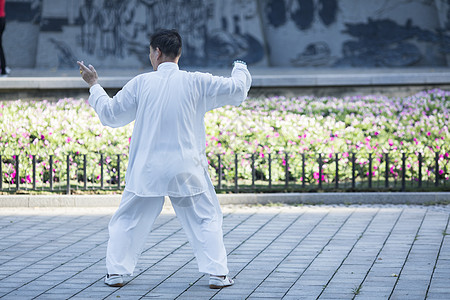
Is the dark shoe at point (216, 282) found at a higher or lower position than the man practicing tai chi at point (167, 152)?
lower

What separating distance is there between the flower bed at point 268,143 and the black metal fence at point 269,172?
0.5 inches

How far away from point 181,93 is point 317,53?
569 inches

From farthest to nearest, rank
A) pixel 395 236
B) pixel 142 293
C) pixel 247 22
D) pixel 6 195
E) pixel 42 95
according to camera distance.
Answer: pixel 247 22 → pixel 42 95 → pixel 6 195 → pixel 395 236 → pixel 142 293

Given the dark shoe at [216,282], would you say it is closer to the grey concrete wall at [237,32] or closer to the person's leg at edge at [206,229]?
the person's leg at edge at [206,229]

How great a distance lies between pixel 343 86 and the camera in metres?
12.9

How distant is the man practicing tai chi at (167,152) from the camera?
5.12 metres

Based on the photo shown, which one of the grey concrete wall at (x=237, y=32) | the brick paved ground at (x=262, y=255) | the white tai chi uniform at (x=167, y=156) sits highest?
the grey concrete wall at (x=237, y=32)

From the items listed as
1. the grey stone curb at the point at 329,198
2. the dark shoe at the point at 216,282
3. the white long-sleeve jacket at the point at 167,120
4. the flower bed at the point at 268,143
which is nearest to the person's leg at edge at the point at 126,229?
the white long-sleeve jacket at the point at 167,120

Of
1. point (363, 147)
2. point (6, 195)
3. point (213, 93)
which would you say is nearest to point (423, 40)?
point (363, 147)

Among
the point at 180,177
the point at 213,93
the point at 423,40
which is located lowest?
the point at 180,177

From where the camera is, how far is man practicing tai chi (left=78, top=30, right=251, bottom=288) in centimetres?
512

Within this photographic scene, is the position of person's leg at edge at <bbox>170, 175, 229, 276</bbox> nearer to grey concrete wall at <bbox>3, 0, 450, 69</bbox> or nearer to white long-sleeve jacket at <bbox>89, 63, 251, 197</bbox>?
white long-sleeve jacket at <bbox>89, 63, 251, 197</bbox>

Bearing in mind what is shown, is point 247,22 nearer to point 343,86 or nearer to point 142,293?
point 343,86

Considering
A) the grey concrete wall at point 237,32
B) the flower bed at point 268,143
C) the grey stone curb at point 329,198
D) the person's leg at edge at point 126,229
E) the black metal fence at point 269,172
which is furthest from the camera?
the grey concrete wall at point 237,32
